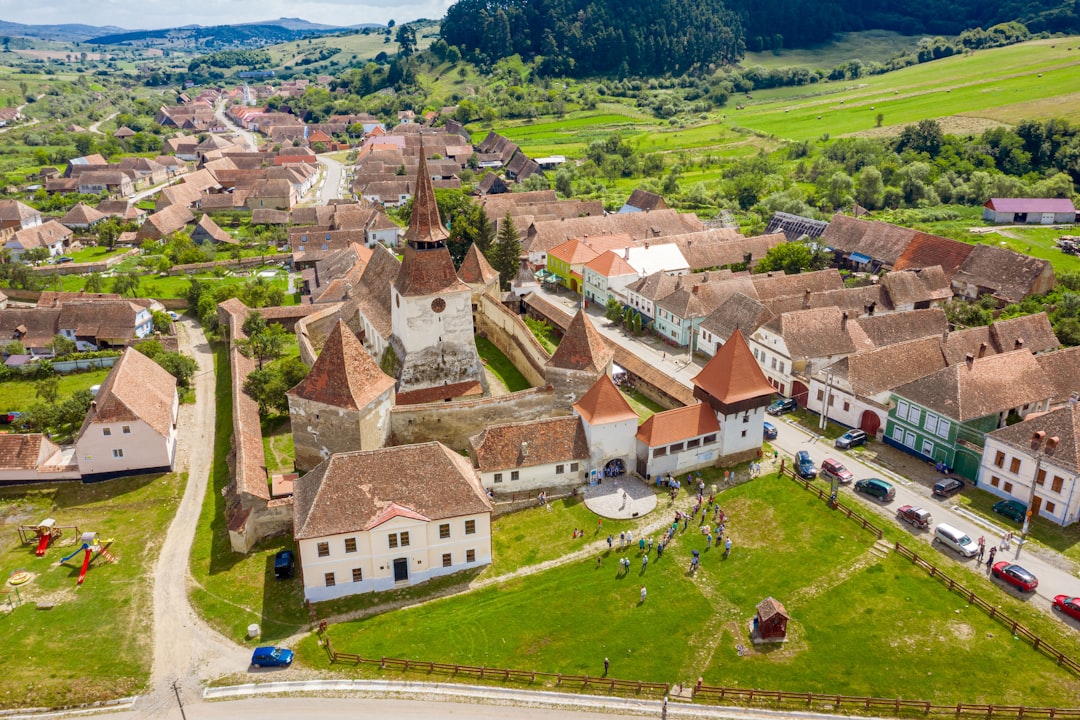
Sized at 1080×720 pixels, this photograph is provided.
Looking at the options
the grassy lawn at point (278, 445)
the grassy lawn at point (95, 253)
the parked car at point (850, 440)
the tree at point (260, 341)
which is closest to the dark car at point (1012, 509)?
the parked car at point (850, 440)

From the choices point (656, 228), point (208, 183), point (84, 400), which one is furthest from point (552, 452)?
point (208, 183)

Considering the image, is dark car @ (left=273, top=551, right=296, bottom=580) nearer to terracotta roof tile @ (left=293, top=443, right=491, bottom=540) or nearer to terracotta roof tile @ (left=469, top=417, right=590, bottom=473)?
terracotta roof tile @ (left=293, top=443, right=491, bottom=540)

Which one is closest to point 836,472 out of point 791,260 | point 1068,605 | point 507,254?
point 1068,605

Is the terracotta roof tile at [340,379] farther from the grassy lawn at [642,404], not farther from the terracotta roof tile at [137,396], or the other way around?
the grassy lawn at [642,404]

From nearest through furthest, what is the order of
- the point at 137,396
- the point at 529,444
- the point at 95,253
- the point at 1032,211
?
the point at 529,444 < the point at 137,396 < the point at 1032,211 < the point at 95,253

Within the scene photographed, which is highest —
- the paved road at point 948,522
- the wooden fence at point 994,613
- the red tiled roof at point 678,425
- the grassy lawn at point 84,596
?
the red tiled roof at point 678,425

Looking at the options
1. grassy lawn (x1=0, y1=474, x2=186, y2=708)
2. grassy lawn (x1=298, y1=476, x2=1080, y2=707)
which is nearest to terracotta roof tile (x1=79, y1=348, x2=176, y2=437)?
grassy lawn (x1=0, y1=474, x2=186, y2=708)

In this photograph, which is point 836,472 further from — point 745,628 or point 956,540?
point 745,628

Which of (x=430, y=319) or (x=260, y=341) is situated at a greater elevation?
(x=430, y=319)

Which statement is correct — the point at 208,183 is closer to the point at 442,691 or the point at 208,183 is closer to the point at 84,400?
the point at 84,400
